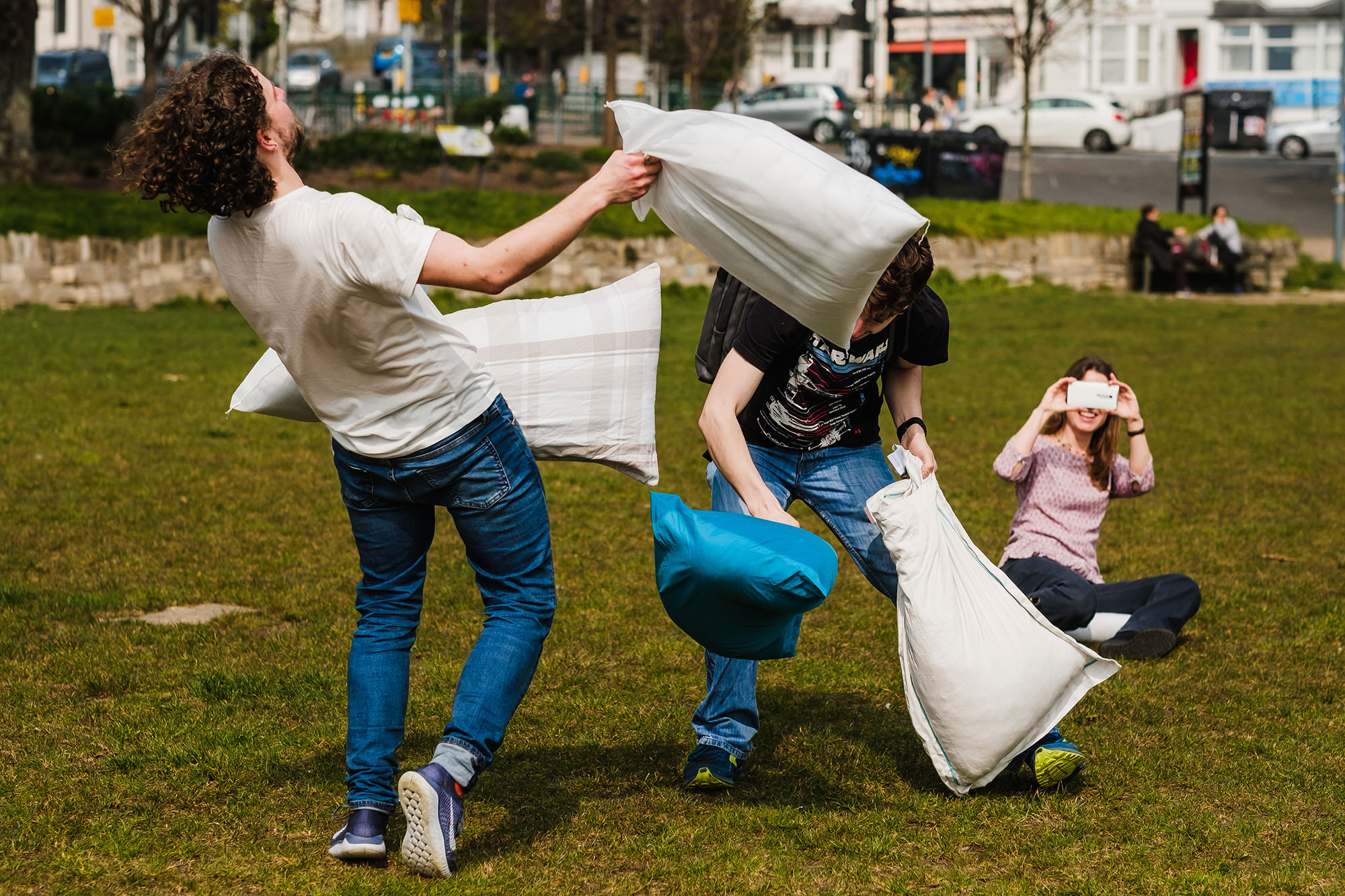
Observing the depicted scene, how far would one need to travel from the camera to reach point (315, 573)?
247 inches

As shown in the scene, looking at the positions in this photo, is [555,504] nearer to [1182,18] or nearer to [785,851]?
[785,851]

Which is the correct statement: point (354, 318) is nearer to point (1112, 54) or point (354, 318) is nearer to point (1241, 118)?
point (1241, 118)

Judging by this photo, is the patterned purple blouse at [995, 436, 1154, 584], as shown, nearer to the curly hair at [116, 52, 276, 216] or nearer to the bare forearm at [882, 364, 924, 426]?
the bare forearm at [882, 364, 924, 426]

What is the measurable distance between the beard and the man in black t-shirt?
1.17m

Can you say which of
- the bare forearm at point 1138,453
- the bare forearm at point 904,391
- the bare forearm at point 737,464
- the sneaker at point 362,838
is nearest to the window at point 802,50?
the bare forearm at point 1138,453

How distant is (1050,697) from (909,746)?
24.4 inches

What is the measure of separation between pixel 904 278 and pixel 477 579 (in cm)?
127

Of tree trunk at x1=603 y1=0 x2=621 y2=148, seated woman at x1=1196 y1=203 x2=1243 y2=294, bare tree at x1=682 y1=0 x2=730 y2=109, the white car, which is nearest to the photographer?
seated woman at x1=1196 y1=203 x2=1243 y2=294

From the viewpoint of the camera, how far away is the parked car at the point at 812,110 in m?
38.0

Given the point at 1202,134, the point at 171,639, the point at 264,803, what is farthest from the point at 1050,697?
the point at 1202,134

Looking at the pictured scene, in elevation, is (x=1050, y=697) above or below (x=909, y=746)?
above

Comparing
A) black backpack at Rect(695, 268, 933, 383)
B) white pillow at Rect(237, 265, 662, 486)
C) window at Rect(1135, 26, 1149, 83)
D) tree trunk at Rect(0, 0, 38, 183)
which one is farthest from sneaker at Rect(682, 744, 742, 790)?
window at Rect(1135, 26, 1149, 83)

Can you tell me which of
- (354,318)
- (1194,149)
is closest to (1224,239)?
(1194,149)

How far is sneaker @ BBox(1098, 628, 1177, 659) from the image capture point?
514 centimetres
